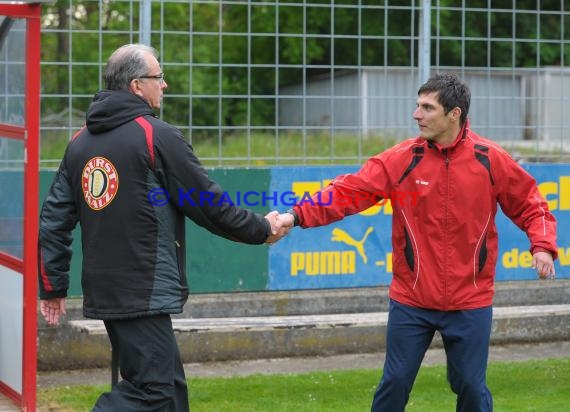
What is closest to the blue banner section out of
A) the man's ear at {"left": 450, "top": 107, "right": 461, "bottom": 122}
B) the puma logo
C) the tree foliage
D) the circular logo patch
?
the puma logo

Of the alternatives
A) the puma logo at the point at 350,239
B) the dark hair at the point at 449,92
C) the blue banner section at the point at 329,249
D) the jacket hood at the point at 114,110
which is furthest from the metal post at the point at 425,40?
the jacket hood at the point at 114,110

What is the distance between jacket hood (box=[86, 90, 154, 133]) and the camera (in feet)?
16.4

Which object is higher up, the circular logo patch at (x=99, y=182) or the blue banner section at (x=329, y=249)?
the circular logo patch at (x=99, y=182)

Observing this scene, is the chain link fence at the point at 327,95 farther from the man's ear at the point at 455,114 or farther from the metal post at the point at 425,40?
the man's ear at the point at 455,114

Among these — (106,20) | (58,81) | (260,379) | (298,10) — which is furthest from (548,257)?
(298,10)

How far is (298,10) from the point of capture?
13.6 metres

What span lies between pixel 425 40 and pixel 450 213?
4.33 m

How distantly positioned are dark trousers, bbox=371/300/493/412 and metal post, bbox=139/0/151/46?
12.9 feet

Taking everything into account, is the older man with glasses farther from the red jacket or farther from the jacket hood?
the red jacket

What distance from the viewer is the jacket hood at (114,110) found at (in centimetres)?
499

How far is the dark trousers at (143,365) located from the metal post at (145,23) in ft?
13.6

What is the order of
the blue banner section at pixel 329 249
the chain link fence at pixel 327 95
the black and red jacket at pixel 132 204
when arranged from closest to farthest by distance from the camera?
the black and red jacket at pixel 132 204 < the chain link fence at pixel 327 95 < the blue banner section at pixel 329 249

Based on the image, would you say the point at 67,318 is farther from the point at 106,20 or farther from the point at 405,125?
the point at 405,125

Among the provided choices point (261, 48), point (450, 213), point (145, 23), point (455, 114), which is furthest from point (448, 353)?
point (261, 48)
